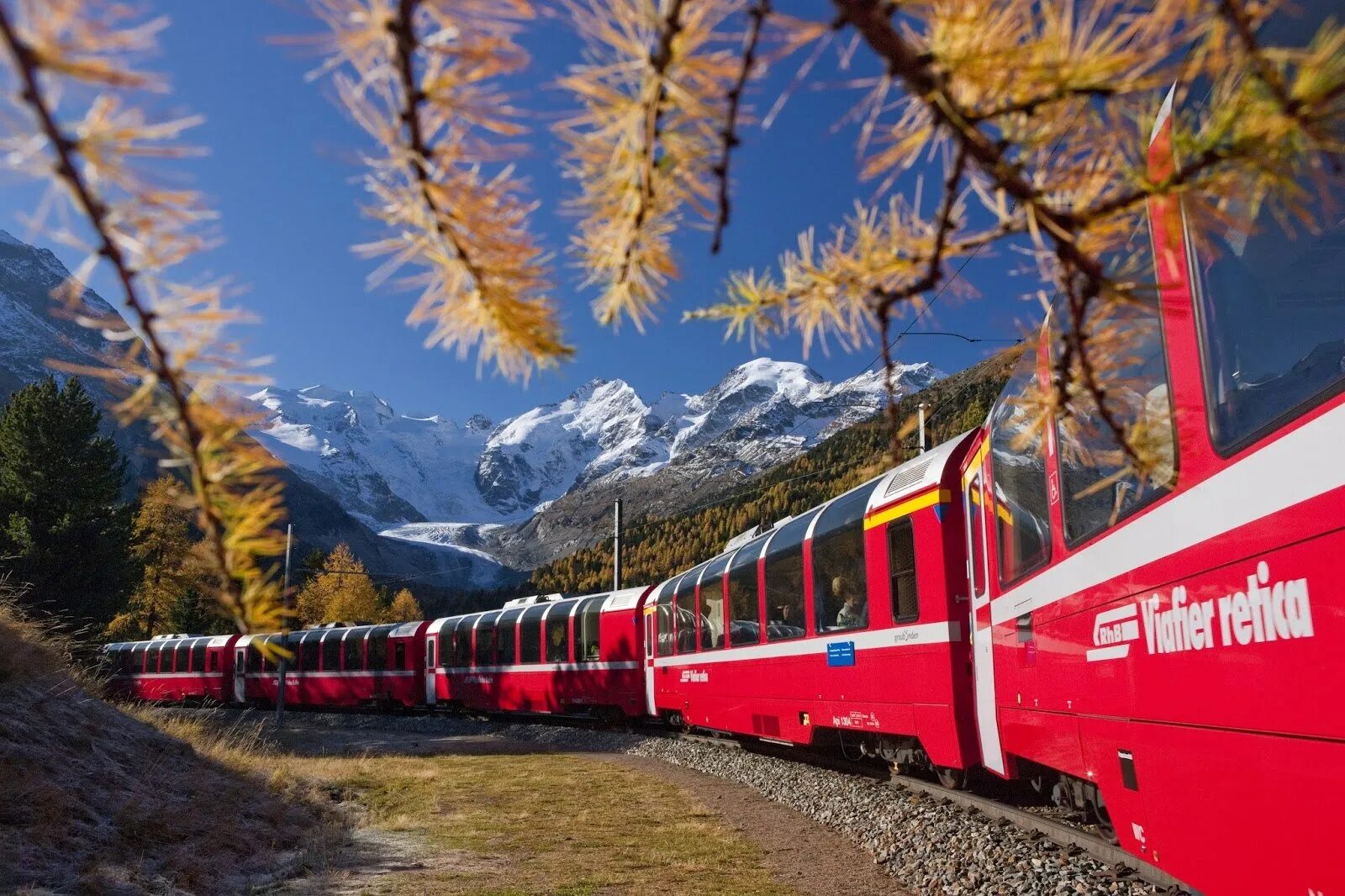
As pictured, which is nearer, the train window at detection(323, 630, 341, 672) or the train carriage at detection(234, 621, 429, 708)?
the train carriage at detection(234, 621, 429, 708)

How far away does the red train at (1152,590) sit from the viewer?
243 cm

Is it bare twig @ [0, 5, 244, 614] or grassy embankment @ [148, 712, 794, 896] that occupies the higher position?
bare twig @ [0, 5, 244, 614]

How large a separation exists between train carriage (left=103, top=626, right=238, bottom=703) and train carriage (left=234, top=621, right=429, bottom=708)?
0.91 metres

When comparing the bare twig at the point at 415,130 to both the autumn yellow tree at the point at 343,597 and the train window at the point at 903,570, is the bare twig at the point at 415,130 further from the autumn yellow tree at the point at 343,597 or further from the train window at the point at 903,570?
the autumn yellow tree at the point at 343,597

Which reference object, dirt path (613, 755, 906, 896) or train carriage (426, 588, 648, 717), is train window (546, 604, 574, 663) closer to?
train carriage (426, 588, 648, 717)

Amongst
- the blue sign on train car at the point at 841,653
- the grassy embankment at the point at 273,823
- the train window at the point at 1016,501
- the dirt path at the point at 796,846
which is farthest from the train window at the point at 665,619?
the train window at the point at 1016,501

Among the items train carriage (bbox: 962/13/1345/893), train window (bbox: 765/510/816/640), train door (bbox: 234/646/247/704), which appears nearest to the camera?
train carriage (bbox: 962/13/1345/893)

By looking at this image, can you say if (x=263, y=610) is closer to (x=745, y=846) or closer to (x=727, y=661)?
(x=745, y=846)

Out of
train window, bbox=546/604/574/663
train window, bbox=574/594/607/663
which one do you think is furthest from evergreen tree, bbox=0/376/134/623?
train window, bbox=574/594/607/663

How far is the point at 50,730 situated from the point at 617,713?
509 inches

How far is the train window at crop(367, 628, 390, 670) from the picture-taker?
1085 inches

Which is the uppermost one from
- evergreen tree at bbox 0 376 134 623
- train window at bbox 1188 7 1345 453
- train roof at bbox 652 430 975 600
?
evergreen tree at bbox 0 376 134 623

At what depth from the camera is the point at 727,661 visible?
43.2ft

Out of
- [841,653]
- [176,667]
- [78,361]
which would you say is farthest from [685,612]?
[176,667]
